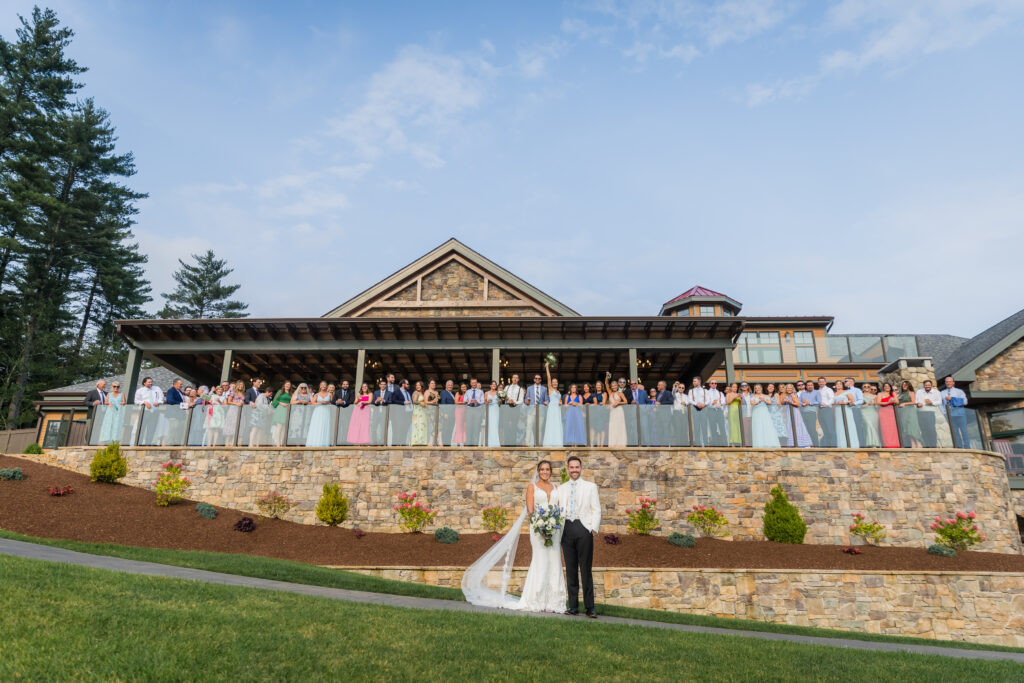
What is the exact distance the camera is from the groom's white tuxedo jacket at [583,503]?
308 inches

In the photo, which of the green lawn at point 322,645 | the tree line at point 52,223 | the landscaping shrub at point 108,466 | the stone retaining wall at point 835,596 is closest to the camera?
the green lawn at point 322,645

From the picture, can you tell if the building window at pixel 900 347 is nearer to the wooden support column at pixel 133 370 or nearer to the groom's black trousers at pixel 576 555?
the groom's black trousers at pixel 576 555

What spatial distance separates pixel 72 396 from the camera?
25016mm

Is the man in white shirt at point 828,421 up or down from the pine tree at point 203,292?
down

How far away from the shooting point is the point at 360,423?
1481 cm

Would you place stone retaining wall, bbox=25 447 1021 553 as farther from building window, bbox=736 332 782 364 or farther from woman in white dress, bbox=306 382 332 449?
building window, bbox=736 332 782 364

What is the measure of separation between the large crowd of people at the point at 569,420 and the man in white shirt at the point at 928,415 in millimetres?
21

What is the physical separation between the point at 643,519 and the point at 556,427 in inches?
112

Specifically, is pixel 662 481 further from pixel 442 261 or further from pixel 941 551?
Answer: pixel 442 261

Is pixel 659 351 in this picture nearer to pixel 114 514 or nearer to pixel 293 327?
pixel 293 327

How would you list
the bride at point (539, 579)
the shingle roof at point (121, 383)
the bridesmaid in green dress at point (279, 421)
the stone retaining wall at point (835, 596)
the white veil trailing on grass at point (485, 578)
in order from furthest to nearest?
1. the shingle roof at point (121, 383)
2. the bridesmaid in green dress at point (279, 421)
3. the stone retaining wall at point (835, 596)
4. the white veil trailing on grass at point (485, 578)
5. the bride at point (539, 579)

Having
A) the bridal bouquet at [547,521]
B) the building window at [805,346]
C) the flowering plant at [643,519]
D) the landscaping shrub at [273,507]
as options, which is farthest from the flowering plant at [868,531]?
the building window at [805,346]

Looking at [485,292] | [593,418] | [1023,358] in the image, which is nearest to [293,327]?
[485,292]

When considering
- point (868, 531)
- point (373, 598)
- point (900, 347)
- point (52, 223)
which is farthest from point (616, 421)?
point (52, 223)
